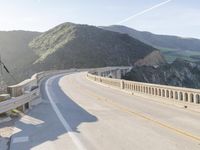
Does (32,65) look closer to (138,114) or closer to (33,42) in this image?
(33,42)

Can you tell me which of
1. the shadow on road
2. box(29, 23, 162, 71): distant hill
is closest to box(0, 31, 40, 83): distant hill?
box(29, 23, 162, 71): distant hill

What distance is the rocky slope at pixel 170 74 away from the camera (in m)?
100

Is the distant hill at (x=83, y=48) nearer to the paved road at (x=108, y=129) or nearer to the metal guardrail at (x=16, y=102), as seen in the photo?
the metal guardrail at (x=16, y=102)

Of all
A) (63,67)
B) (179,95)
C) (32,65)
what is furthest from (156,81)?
(179,95)

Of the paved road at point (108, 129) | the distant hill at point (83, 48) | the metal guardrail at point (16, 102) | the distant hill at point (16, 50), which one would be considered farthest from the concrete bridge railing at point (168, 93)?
the distant hill at point (83, 48)

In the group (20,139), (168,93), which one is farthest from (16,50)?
(20,139)

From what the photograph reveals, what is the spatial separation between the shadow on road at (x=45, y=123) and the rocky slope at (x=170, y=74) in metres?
79.8

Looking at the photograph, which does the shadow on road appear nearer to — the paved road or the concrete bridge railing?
the paved road

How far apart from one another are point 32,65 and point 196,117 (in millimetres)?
99307

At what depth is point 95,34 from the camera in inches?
5817

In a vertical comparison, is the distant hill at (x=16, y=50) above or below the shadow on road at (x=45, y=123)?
above

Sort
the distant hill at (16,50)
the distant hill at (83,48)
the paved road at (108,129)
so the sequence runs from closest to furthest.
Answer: the paved road at (108,129), the distant hill at (83,48), the distant hill at (16,50)

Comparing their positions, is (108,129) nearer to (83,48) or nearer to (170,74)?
(170,74)

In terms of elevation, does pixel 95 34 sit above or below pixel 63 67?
above
